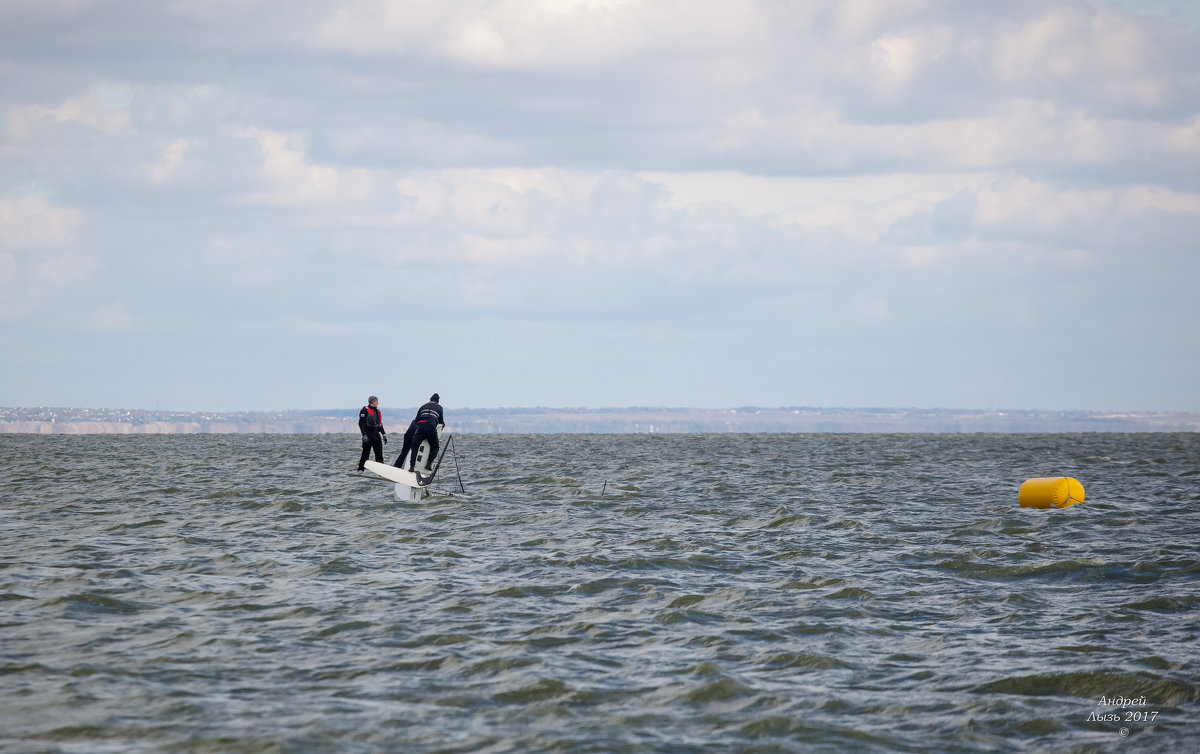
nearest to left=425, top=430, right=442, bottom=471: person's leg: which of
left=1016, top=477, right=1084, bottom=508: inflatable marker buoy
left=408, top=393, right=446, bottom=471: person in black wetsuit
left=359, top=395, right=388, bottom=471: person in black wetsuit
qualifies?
left=408, top=393, right=446, bottom=471: person in black wetsuit

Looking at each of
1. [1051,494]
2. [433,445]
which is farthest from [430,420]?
[1051,494]

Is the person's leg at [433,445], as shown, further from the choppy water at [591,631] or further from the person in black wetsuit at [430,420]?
the choppy water at [591,631]

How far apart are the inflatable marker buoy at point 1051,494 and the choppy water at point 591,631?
86.0 inches

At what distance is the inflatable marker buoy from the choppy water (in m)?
2.18

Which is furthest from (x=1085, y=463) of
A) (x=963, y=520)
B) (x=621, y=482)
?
(x=963, y=520)

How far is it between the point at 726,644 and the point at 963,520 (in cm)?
1658

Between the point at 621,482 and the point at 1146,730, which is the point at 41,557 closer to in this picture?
the point at 1146,730

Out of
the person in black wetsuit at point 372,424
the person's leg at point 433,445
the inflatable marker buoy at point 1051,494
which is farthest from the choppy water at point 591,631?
the person in black wetsuit at point 372,424

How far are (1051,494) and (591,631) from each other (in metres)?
21.6

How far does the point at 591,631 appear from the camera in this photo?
1407 centimetres

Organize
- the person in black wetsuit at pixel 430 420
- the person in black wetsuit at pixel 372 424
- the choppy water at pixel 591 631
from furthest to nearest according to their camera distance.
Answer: the person in black wetsuit at pixel 372 424, the person in black wetsuit at pixel 430 420, the choppy water at pixel 591 631

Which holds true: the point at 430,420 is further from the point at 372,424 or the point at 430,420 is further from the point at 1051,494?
the point at 1051,494

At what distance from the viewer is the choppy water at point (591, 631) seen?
1002 centimetres

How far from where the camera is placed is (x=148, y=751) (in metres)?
9.12
